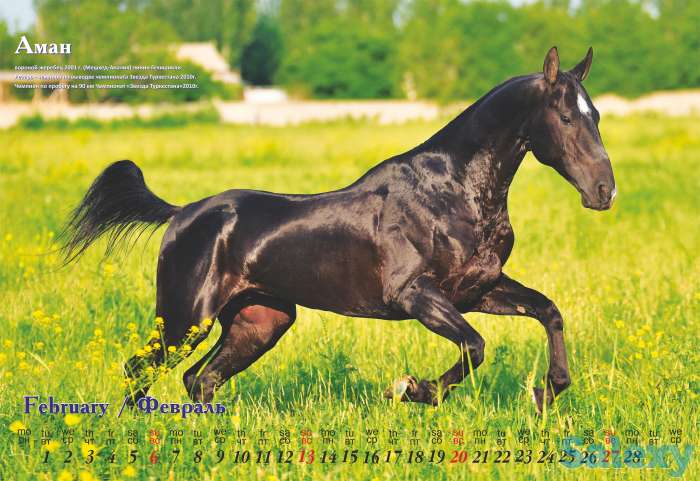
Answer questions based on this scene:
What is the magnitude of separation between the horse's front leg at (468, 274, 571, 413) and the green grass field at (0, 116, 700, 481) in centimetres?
14

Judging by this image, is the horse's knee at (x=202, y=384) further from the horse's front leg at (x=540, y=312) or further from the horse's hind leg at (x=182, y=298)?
the horse's front leg at (x=540, y=312)

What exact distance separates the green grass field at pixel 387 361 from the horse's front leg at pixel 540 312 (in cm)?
14

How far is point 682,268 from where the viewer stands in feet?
31.4

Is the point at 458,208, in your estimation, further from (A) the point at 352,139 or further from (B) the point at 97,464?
(A) the point at 352,139

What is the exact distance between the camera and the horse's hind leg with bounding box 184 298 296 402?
571 cm

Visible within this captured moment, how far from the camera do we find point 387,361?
6.67 m

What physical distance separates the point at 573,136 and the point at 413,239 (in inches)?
38.9

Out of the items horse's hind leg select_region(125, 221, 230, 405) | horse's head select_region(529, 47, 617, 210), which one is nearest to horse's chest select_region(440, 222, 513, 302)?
horse's head select_region(529, 47, 617, 210)

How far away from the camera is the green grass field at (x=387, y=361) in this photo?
4.62m

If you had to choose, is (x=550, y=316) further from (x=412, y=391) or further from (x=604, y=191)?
(x=412, y=391)

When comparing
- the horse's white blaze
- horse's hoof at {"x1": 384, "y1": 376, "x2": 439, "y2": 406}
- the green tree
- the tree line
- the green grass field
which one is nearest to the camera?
the green grass field

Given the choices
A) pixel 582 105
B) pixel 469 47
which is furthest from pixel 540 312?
pixel 469 47

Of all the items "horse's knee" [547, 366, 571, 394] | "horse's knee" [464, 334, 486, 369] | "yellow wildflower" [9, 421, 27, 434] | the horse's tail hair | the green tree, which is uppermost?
the green tree

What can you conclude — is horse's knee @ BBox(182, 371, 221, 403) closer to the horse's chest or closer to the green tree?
the horse's chest
